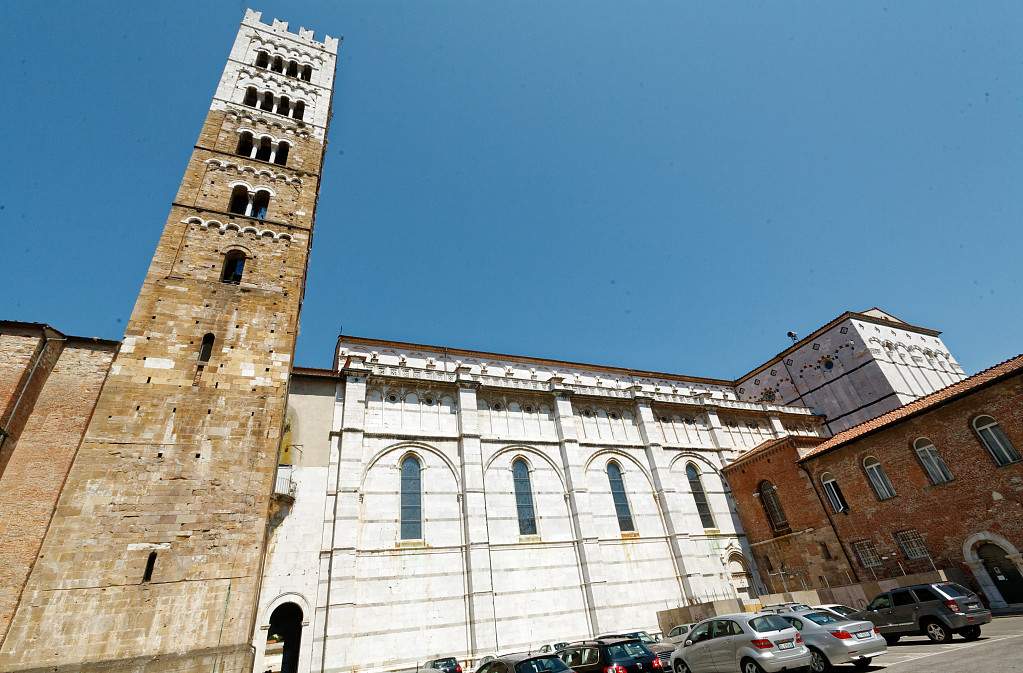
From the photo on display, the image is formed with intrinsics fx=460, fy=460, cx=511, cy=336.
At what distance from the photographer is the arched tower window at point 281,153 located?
24.5 m

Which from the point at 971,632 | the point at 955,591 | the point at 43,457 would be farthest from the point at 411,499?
the point at 971,632

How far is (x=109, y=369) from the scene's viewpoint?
50.6 ft

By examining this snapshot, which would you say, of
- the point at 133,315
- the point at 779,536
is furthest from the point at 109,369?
the point at 779,536

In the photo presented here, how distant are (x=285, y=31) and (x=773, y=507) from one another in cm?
4360

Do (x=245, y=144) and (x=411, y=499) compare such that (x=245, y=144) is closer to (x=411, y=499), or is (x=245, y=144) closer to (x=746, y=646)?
(x=411, y=499)

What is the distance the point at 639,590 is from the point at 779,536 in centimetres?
911

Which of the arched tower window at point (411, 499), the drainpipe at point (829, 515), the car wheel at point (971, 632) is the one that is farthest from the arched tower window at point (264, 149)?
the drainpipe at point (829, 515)

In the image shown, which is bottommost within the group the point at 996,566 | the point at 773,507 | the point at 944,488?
the point at 996,566

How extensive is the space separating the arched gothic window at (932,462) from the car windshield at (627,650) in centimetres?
1664

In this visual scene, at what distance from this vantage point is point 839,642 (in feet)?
32.8

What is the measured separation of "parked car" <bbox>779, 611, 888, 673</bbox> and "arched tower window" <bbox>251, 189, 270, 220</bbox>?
24915 millimetres

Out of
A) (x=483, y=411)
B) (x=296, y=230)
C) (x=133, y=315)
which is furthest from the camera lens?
(x=483, y=411)

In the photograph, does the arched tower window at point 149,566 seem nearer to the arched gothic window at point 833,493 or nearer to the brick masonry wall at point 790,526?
the brick masonry wall at point 790,526

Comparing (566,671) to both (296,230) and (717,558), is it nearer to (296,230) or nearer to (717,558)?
(296,230)
